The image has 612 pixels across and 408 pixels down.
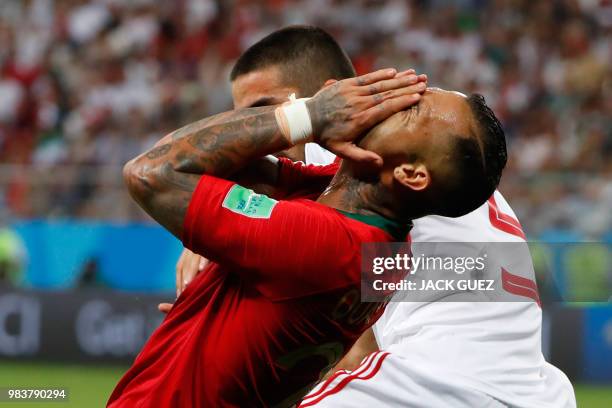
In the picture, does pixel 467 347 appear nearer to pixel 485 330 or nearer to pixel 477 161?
pixel 485 330

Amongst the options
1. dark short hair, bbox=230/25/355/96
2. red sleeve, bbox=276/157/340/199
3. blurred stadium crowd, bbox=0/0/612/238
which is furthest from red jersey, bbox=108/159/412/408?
blurred stadium crowd, bbox=0/0/612/238

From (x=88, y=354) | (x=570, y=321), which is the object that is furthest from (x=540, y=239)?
(x=88, y=354)

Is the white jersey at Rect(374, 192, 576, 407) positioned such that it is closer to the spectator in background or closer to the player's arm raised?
the player's arm raised

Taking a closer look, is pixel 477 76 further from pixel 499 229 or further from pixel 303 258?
pixel 303 258

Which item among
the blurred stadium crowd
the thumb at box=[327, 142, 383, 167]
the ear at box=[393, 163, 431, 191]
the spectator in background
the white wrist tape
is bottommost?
the spectator in background

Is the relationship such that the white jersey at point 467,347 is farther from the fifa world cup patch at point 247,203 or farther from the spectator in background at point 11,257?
the spectator in background at point 11,257

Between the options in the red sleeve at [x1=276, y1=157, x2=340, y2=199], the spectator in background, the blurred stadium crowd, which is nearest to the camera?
the red sleeve at [x1=276, y1=157, x2=340, y2=199]

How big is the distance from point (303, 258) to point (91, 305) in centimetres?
814

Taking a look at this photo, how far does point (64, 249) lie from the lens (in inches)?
428

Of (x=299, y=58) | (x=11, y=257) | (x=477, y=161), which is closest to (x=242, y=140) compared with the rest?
(x=477, y=161)

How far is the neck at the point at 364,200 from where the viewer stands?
278cm

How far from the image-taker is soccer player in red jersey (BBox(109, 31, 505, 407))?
8.55 feet

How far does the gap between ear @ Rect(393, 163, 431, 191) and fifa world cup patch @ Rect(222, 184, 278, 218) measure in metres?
0.35

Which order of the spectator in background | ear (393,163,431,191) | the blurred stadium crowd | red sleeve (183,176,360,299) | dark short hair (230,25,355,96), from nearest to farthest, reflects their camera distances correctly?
red sleeve (183,176,360,299), ear (393,163,431,191), dark short hair (230,25,355,96), the spectator in background, the blurred stadium crowd
